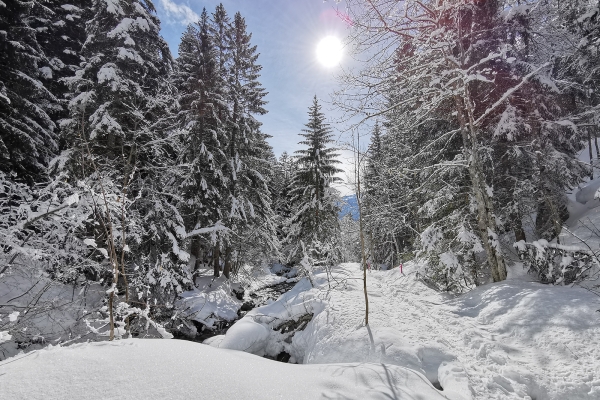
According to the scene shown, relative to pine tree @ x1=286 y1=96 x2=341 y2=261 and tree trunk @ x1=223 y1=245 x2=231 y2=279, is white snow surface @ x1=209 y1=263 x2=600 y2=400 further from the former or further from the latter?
pine tree @ x1=286 y1=96 x2=341 y2=261

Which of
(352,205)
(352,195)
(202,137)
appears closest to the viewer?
(352,195)

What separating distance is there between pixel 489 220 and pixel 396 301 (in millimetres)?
3448

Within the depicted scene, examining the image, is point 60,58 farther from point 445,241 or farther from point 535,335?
point 535,335

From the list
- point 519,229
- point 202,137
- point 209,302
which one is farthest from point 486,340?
point 202,137

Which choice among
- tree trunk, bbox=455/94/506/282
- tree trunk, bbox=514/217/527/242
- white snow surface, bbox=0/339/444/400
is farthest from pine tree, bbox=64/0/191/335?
tree trunk, bbox=514/217/527/242

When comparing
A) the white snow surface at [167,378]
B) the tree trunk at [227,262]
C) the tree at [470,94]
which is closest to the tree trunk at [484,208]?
the tree at [470,94]

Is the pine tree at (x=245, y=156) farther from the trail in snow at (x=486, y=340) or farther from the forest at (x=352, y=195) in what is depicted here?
the trail in snow at (x=486, y=340)

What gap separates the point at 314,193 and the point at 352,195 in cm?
1192

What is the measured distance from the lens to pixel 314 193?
19109 millimetres

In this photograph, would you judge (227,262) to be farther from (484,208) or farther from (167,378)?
(167,378)

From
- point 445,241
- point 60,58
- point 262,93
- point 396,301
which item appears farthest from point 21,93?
point 445,241

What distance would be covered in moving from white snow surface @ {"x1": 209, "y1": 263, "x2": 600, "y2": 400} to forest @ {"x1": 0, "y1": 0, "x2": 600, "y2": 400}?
0.04m

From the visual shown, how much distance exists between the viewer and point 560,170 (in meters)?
8.45

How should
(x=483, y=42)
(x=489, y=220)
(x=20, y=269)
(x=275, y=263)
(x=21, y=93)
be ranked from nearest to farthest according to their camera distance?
(x=20, y=269) → (x=489, y=220) → (x=483, y=42) → (x=21, y=93) → (x=275, y=263)
